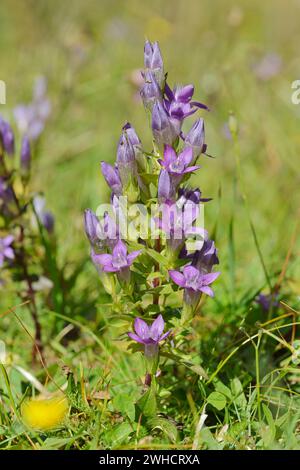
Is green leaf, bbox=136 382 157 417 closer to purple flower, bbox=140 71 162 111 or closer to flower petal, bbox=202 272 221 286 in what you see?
flower petal, bbox=202 272 221 286

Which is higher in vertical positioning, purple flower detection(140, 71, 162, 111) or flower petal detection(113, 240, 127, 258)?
purple flower detection(140, 71, 162, 111)

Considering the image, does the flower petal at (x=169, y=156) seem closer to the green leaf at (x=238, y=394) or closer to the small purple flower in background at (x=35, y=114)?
the green leaf at (x=238, y=394)

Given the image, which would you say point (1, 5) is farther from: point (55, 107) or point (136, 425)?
point (136, 425)

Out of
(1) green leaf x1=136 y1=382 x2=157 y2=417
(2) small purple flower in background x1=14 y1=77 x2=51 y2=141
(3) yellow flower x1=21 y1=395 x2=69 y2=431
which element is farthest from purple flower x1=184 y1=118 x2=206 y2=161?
(2) small purple flower in background x1=14 y1=77 x2=51 y2=141

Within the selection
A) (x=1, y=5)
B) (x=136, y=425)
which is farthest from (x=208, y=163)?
(x=1, y=5)

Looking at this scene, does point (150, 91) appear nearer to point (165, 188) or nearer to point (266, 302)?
point (165, 188)
